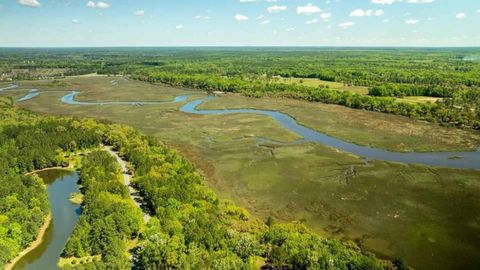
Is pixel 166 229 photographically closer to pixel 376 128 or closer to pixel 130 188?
pixel 130 188

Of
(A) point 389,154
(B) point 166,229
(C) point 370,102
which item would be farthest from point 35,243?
(C) point 370,102

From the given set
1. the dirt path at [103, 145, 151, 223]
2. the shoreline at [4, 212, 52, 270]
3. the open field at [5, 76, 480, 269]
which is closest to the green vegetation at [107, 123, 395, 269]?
the dirt path at [103, 145, 151, 223]

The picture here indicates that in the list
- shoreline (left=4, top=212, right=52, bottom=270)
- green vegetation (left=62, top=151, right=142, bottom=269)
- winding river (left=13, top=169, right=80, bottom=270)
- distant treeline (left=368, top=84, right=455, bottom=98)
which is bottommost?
winding river (left=13, top=169, right=80, bottom=270)

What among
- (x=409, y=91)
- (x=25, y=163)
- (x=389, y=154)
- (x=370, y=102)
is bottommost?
(x=389, y=154)

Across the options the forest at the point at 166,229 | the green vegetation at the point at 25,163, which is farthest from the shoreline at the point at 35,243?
the forest at the point at 166,229

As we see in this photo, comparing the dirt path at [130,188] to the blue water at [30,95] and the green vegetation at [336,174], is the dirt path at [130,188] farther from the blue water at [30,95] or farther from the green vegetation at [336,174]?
the blue water at [30,95]

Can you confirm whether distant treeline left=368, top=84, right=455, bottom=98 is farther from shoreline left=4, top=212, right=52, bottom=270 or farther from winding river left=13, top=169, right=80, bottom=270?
shoreline left=4, top=212, right=52, bottom=270

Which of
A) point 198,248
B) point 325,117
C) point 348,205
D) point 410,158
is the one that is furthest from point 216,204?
point 325,117
